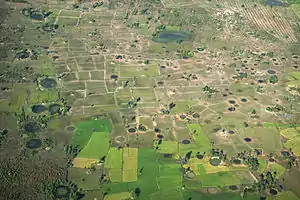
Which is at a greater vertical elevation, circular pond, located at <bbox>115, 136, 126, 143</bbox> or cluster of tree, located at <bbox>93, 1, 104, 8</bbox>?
cluster of tree, located at <bbox>93, 1, 104, 8</bbox>

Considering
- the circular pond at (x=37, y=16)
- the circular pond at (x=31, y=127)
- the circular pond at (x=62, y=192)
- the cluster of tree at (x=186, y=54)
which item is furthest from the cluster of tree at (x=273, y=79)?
the circular pond at (x=37, y=16)

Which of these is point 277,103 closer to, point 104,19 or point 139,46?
point 139,46

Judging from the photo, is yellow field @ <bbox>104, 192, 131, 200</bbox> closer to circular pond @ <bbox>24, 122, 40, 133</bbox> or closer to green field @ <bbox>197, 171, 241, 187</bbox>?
green field @ <bbox>197, 171, 241, 187</bbox>

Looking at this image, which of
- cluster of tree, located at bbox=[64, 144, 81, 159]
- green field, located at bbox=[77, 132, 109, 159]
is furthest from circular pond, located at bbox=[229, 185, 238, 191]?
cluster of tree, located at bbox=[64, 144, 81, 159]

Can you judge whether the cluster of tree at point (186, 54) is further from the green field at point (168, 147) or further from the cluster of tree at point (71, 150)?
the cluster of tree at point (71, 150)

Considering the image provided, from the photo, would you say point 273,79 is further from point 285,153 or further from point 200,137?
point 200,137

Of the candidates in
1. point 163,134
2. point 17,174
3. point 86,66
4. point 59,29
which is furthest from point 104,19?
point 17,174
